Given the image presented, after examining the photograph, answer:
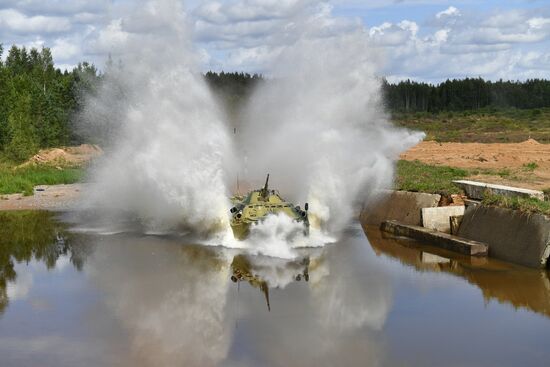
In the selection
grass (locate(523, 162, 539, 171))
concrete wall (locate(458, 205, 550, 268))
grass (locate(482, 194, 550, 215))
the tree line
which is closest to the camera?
concrete wall (locate(458, 205, 550, 268))

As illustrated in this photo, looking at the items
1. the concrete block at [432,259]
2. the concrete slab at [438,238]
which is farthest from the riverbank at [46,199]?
the concrete block at [432,259]

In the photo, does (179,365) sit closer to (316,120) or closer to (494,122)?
(316,120)

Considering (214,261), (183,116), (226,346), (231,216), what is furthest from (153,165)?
(226,346)

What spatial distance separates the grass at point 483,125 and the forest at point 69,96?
18923 millimetres

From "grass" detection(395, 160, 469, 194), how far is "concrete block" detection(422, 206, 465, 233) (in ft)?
5.82

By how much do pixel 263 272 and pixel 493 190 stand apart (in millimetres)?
10682

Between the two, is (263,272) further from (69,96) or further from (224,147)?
(69,96)

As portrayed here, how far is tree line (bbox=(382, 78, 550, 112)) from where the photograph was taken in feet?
431

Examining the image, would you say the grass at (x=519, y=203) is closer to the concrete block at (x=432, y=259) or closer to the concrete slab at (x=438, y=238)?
the concrete slab at (x=438, y=238)

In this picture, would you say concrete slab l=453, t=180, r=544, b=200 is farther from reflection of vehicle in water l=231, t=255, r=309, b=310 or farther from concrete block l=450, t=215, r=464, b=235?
reflection of vehicle in water l=231, t=255, r=309, b=310

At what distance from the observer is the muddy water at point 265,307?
17547 millimetres

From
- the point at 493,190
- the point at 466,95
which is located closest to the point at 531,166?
the point at 493,190

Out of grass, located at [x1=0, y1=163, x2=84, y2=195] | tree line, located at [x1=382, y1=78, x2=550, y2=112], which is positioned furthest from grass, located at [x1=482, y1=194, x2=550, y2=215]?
tree line, located at [x1=382, y1=78, x2=550, y2=112]

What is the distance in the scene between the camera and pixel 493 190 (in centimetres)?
3092
